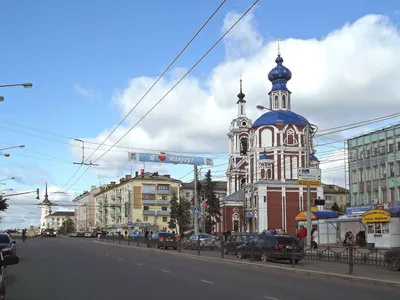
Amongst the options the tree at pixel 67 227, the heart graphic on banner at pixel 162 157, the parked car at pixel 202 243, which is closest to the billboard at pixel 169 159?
the heart graphic on banner at pixel 162 157

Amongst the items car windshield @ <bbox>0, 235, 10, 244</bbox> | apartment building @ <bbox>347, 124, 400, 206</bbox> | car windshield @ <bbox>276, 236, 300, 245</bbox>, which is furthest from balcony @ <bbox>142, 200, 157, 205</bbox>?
car windshield @ <bbox>0, 235, 10, 244</bbox>

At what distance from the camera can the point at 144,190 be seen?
4658 inches

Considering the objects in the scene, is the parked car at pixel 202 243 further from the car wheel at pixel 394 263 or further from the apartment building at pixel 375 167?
the car wheel at pixel 394 263

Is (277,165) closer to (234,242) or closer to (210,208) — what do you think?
(210,208)

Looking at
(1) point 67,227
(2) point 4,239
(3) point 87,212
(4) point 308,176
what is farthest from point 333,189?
(2) point 4,239

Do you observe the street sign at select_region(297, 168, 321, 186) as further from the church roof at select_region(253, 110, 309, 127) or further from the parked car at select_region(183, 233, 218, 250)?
the church roof at select_region(253, 110, 309, 127)

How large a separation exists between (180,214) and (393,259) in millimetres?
77910

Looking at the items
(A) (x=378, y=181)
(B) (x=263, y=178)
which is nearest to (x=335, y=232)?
(A) (x=378, y=181)

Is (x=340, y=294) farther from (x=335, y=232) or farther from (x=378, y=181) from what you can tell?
(x=378, y=181)

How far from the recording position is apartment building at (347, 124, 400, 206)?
180 feet

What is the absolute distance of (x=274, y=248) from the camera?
2697 cm

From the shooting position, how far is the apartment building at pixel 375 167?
5500 cm

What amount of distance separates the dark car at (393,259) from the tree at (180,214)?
3033 inches

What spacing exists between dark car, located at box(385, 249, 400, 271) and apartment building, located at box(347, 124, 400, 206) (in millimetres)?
34543
